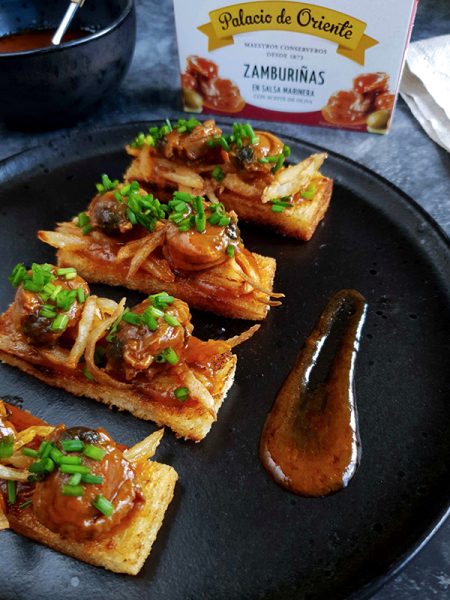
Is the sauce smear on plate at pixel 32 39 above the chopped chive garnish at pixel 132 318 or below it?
above

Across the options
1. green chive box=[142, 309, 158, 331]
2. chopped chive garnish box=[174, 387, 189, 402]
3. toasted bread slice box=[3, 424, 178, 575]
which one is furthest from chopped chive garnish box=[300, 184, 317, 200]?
toasted bread slice box=[3, 424, 178, 575]

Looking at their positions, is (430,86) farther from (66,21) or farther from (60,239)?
(60,239)

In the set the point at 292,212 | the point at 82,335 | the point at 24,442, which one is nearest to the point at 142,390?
the point at 82,335

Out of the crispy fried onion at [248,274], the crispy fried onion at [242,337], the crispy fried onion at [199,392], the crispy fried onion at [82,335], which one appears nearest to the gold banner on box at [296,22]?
the crispy fried onion at [248,274]

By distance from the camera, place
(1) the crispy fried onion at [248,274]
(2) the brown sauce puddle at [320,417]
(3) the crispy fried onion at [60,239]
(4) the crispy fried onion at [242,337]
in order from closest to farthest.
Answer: (2) the brown sauce puddle at [320,417], (4) the crispy fried onion at [242,337], (1) the crispy fried onion at [248,274], (3) the crispy fried onion at [60,239]

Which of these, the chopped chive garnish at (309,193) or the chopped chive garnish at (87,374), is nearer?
the chopped chive garnish at (87,374)

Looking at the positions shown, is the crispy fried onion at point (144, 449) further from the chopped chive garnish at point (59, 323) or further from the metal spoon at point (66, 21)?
the metal spoon at point (66, 21)
